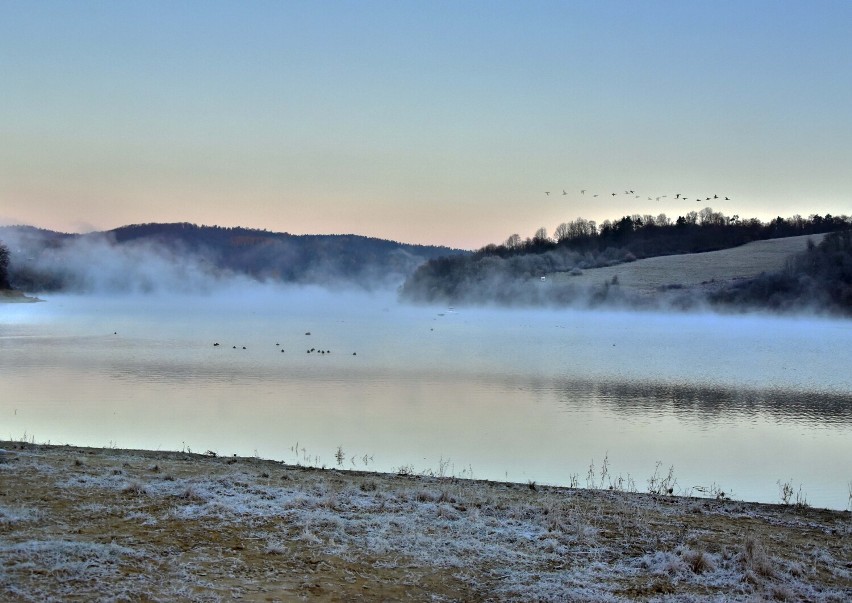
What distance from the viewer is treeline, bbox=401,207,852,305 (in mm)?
124875

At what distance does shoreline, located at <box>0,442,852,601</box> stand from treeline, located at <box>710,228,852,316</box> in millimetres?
88927

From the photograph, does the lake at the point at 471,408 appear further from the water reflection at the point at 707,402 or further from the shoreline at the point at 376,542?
the shoreline at the point at 376,542

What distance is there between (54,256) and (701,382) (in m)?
180

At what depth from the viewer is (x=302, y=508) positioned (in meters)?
9.00

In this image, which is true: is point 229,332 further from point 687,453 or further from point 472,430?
point 687,453

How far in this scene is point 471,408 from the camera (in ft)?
76.9

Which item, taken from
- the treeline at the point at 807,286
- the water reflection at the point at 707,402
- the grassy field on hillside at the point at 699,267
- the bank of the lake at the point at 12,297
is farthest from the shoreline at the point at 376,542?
the bank of the lake at the point at 12,297

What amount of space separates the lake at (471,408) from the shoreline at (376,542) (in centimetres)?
418

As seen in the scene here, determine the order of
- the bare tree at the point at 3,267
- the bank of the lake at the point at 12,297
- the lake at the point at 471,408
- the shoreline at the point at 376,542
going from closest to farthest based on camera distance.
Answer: the shoreline at the point at 376,542
the lake at the point at 471,408
the bare tree at the point at 3,267
the bank of the lake at the point at 12,297

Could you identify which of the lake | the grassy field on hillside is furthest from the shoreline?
the grassy field on hillside

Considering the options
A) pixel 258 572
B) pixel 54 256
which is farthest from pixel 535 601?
pixel 54 256

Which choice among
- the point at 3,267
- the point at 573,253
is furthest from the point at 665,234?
the point at 3,267

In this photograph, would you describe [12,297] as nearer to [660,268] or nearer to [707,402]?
[660,268]

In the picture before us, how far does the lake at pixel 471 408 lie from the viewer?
627 inches
